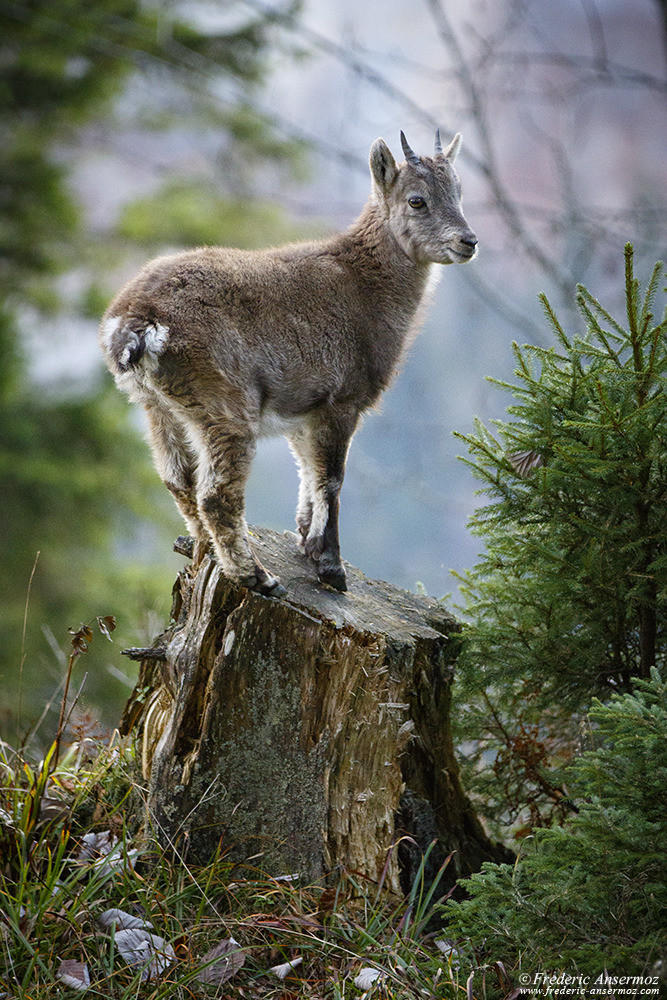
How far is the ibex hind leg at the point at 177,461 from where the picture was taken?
387cm

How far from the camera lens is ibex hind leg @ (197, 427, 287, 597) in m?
3.47

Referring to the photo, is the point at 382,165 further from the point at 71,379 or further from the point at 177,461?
the point at 71,379

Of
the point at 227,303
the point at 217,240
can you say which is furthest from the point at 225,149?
the point at 227,303

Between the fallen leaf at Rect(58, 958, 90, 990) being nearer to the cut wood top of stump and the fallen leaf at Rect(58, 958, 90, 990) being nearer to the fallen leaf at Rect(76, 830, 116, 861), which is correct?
the fallen leaf at Rect(76, 830, 116, 861)

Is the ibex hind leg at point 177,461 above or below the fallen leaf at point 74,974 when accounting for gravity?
above

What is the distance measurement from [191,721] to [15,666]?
5.03 meters

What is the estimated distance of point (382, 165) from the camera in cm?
438

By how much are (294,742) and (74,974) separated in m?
1.04

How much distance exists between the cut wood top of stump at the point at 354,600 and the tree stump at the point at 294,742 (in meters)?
0.02

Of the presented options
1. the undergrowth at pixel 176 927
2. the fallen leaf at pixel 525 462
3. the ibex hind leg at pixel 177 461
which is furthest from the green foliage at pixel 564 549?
the ibex hind leg at pixel 177 461

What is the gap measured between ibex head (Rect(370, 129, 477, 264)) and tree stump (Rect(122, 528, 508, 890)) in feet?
6.19

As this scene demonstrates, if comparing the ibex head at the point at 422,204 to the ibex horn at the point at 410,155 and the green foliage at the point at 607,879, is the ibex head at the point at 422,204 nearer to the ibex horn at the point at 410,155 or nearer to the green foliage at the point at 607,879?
the ibex horn at the point at 410,155

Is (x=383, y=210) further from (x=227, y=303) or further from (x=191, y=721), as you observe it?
(x=191, y=721)

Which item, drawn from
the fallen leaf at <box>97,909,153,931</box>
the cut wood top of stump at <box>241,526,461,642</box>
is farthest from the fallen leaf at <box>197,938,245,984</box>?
the cut wood top of stump at <box>241,526,461,642</box>
